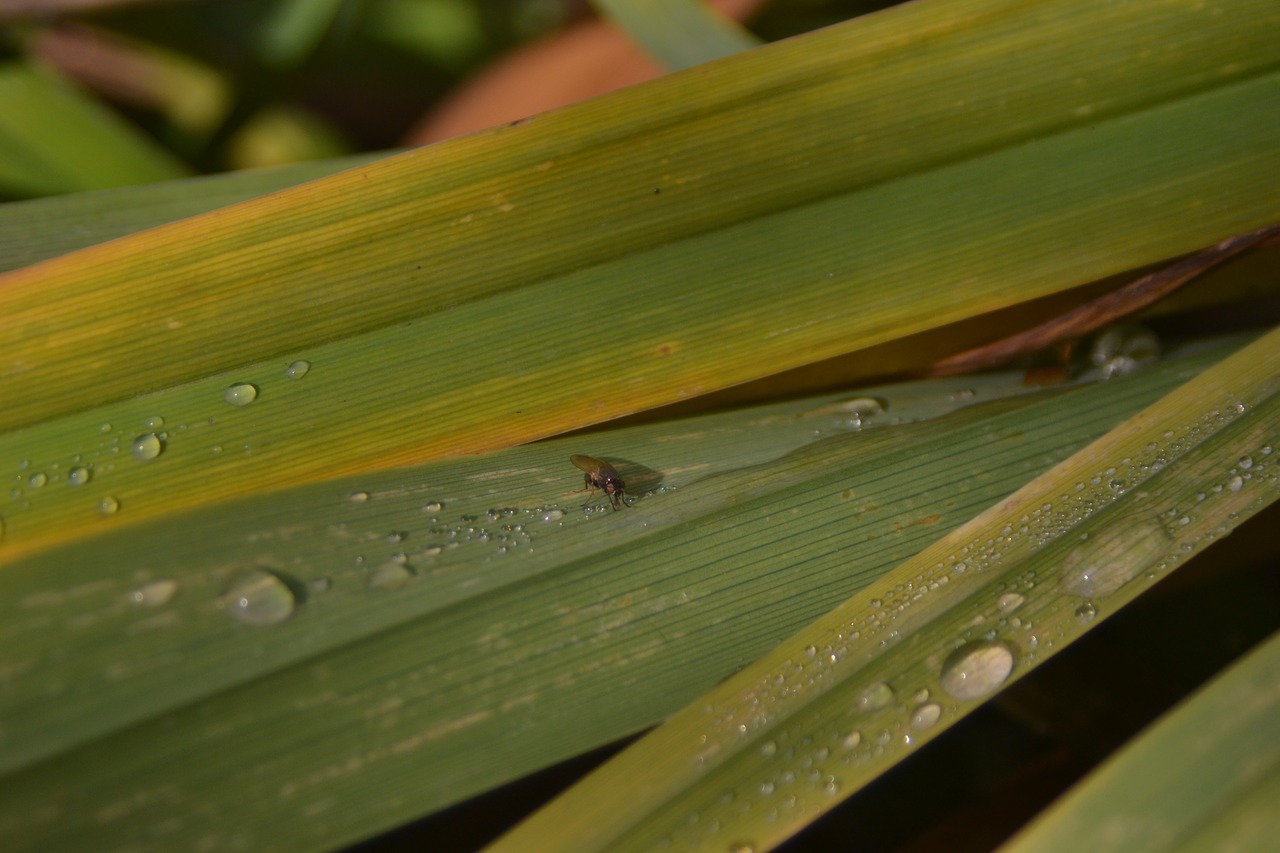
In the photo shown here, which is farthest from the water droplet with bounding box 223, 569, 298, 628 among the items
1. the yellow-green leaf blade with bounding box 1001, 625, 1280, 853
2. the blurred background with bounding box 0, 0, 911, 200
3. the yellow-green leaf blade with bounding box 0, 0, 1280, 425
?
the blurred background with bounding box 0, 0, 911, 200

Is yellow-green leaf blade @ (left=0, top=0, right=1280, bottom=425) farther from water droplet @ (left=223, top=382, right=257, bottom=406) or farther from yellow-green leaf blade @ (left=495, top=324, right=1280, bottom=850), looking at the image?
yellow-green leaf blade @ (left=495, top=324, right=1280, bottom=850)

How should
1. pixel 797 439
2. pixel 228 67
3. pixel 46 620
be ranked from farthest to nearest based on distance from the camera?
pixel 228 67, pixel 797 439, pixel 46 620

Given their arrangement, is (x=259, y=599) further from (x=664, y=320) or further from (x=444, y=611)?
(x=664, y=320)

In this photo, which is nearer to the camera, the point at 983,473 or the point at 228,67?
the point at 983,473

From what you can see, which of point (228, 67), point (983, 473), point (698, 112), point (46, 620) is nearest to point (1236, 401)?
point (983, 473)

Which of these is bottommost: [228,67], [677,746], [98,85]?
[677,746]

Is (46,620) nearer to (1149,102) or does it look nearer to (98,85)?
(1149,102)
